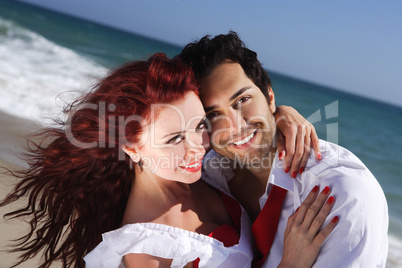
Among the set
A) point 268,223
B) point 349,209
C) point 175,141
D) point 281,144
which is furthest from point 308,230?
point 175,141

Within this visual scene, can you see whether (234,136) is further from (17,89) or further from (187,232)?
(17,89)

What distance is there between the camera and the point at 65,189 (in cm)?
247

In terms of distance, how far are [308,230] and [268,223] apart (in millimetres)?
367

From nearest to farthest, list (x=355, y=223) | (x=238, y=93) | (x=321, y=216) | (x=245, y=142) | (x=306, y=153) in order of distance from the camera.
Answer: (x=355, y=223), (x=321, y=216), (x=306, y=153), (x=238, y=93), (x=245, y=142)

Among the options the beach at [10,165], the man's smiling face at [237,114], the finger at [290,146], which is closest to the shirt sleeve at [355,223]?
the finger at [290,146]

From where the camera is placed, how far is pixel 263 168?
2.62 m

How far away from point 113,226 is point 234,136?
101cm

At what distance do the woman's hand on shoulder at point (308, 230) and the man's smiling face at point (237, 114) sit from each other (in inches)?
24.6

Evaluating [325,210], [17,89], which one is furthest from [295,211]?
[17,89]

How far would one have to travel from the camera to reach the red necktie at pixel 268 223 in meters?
2.29

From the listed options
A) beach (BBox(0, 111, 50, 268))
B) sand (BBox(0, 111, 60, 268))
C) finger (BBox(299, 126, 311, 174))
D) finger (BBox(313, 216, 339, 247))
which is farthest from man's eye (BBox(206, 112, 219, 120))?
Result: sand (BBox(0, 111, 60, 268))

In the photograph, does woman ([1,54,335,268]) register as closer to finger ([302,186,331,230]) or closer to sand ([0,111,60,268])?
finger ([302,186,331,230])

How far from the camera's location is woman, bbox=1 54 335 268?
6.86 feet

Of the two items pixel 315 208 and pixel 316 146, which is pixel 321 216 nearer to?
pixel 315 208
